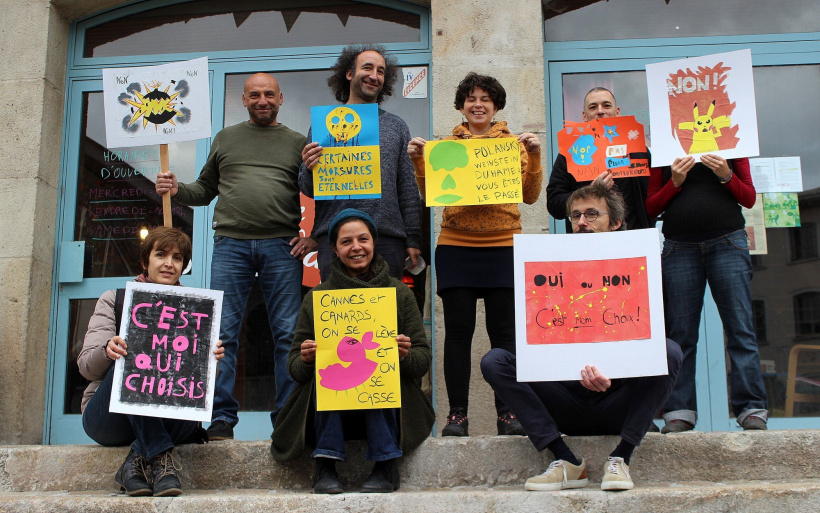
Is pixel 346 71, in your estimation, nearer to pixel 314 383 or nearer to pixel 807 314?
pixel 314 383

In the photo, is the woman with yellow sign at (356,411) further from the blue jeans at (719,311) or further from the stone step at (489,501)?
the blue jeans at (719,311)

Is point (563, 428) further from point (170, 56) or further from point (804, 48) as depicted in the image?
point (170, 56)

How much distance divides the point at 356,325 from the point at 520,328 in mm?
672

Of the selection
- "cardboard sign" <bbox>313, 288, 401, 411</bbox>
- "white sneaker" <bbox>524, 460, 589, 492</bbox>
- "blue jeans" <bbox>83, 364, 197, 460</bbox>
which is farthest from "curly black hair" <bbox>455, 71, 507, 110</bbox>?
"blue jeans" <bbox>83, 364, 197, 460</bbox>

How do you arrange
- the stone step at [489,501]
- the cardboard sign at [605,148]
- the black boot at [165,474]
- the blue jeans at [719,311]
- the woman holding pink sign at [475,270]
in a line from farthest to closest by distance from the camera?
the cardboard sign at [605,148] < the woman holding pink sign at [475,270] < the blue jeans at [719,311] < the black boot at [165,474] < the stone step at [489,501]

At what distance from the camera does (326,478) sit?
322 cm

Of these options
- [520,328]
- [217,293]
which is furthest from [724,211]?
[217,293]

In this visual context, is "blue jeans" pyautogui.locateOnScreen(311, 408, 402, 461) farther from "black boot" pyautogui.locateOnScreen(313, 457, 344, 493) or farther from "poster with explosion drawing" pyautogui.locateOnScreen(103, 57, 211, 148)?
"poster with explosion drawing" pyautogui.locateOnScreen(103, 57, 211, 148)

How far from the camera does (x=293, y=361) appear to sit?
3.36 meters

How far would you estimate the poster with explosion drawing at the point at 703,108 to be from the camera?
3.76 m

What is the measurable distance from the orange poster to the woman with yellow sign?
0.54m

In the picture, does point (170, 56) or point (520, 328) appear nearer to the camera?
point (520, 328)

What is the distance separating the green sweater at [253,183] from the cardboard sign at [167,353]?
791 millimetres

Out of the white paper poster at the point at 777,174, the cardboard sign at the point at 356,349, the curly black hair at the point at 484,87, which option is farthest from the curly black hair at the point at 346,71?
the white paper poster at the point at 777,174
